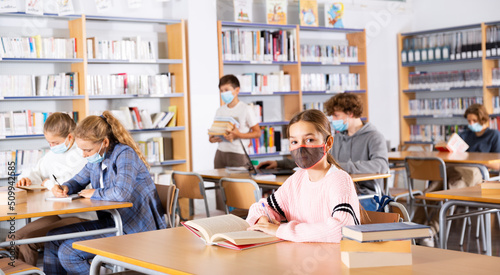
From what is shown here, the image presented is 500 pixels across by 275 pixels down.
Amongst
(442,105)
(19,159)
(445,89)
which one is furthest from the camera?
(442,105)

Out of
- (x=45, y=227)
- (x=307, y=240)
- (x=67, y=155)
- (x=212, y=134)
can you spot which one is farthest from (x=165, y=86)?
(x=307, y=240)

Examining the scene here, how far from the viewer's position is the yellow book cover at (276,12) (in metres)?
7.07

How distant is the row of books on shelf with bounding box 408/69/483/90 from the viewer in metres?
7.50

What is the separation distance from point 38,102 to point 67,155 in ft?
6.94

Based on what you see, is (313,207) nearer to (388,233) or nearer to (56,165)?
(388,233)

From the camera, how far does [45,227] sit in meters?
3.62

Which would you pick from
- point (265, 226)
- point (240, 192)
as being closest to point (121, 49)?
point (240, 192)

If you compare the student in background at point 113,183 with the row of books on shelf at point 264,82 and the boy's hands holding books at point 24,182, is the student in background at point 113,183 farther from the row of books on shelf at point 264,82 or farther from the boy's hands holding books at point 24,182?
the row of books on shelf at point 264,82

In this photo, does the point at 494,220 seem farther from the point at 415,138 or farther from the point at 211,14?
the point at 211,14

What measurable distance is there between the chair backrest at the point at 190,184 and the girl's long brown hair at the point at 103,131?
0.79 m

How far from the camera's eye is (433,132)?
801 cm

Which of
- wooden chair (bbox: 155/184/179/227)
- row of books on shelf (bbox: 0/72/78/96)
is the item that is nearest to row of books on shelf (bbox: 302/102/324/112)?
row of books on shelf (bbox: 0/72/78/96)

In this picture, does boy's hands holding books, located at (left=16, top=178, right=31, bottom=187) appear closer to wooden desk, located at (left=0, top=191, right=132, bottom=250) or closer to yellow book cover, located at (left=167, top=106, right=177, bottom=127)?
wooden desk, located at (left=0, top=191, right=132, bottom=250)

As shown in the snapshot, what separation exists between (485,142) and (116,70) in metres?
3.67
